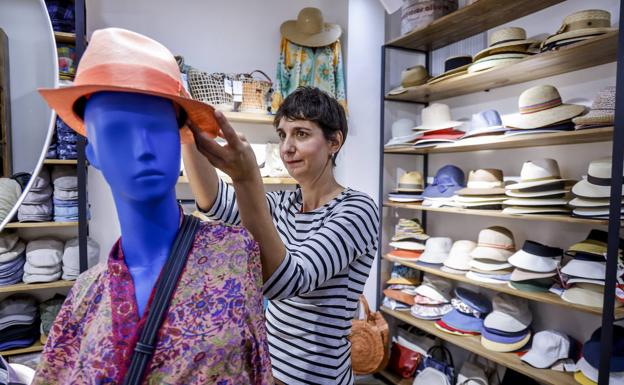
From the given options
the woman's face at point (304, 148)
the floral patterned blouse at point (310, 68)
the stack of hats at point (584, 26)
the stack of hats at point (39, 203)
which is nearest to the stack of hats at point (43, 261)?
the stack of hats at point (39, 203)

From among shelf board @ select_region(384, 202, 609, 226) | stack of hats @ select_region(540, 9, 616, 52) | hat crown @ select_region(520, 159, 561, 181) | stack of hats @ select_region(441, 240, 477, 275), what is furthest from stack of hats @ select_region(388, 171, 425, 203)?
stack of hats @ select_region(540, 9, 616, 52)

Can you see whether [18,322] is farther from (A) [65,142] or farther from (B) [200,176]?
(B) [200,176]

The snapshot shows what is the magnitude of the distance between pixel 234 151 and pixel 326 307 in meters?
0.51

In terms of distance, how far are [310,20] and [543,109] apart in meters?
1.70

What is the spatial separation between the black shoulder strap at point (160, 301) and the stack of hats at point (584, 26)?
178 centimetres

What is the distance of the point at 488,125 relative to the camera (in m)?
2.04

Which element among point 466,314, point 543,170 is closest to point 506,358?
point 466,314

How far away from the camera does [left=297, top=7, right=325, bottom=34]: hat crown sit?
8.83 feet

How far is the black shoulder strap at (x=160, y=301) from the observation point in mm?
439

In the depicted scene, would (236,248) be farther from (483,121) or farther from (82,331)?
(483,121)

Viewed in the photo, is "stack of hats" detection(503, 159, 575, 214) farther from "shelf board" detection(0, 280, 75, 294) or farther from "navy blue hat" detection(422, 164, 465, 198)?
"shelf board" detection(0, 280, 75, 294)

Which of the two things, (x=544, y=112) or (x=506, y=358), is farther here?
(x=506, y=358)

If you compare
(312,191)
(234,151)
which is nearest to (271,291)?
(234,151)

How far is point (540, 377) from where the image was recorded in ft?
5.55
